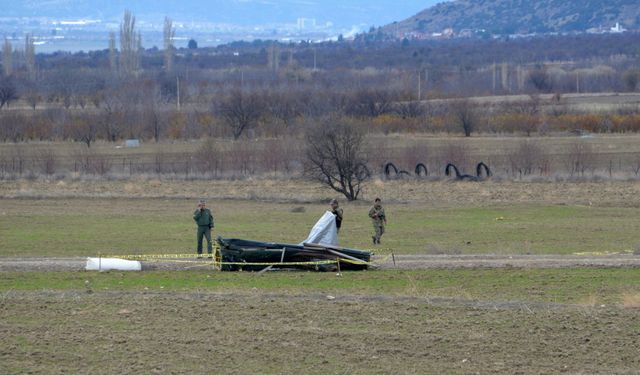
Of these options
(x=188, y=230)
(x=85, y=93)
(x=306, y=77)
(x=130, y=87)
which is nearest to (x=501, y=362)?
(x=188, y=230)

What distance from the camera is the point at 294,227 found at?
116ft

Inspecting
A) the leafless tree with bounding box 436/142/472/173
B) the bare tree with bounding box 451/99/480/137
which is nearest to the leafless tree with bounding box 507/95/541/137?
the bare tree with bounding box 451/99/480/137

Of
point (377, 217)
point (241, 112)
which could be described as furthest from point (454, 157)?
point (377, 217)

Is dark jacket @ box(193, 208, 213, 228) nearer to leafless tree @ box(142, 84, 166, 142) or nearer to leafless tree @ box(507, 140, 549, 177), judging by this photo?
leafless tree @ box(507, 140, 549, 177)

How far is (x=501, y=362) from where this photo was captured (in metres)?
14.5

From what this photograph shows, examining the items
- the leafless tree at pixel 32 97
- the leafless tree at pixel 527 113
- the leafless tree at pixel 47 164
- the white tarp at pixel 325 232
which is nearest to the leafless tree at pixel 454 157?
the leafless tree at pixel 527 113

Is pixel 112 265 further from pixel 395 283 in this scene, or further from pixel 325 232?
pixel 395 283

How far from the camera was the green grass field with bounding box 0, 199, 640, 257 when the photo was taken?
29.1 meters

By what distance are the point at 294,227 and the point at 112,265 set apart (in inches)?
538

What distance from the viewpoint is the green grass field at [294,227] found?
29.1 metres

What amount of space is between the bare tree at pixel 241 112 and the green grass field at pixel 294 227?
34.7 meters

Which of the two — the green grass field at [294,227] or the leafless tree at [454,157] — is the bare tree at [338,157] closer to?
the green grass field at [294,227]

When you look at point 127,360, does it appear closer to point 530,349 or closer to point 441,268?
point 530,349

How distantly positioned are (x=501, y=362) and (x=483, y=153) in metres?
50.4
